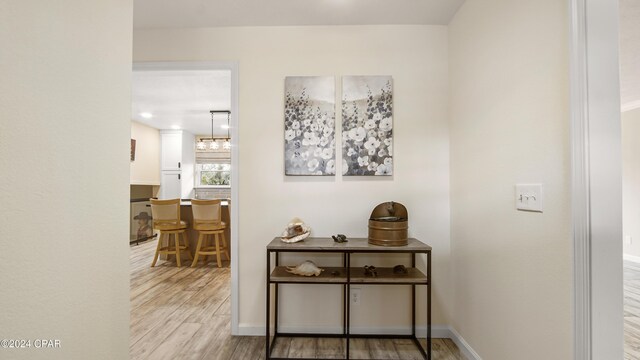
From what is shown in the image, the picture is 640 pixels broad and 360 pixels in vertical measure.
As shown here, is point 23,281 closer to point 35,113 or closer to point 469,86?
point 35,113

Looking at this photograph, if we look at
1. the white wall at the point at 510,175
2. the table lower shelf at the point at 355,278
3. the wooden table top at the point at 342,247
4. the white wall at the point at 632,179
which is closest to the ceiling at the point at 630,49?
the white wall at the point at 632,179

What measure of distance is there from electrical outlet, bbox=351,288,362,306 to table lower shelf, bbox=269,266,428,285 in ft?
0.82

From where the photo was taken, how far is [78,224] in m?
0.80

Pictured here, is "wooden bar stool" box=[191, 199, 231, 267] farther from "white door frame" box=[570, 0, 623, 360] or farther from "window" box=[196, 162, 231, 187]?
"white door frame" box=[570, 0, 623, 360]

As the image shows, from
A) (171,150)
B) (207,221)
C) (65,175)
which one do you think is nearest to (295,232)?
A: (65,175)

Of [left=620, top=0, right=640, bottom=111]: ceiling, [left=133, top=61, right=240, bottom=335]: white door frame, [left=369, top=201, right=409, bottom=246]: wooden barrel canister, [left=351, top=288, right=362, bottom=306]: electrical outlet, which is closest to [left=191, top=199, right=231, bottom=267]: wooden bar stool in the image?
[left=133, top=61, right=240, bottom=335]: white door frame

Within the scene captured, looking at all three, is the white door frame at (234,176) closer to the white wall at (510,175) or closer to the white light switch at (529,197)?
the white wall at (510,175)

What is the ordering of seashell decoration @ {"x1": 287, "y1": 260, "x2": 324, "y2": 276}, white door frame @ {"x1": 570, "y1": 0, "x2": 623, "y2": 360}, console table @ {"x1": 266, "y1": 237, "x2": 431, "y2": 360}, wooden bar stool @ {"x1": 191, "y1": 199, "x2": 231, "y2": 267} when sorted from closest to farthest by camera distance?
1. white door frame @ {"x1": 570, "y1": 0, "x2": 623, "y2": 360}
2. console table @ {"x1": 266, "y1": 237, "x2": 431, "y2": 360}
3. seashell decoration @ {"x1": 287, "y1": 260, "x2": 324, "y2": 276}
4. wooden bar stool @ {"x1": 191, "y1": 199, "x2": 231, "y2": 267}

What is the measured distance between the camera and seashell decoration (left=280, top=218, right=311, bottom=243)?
2127 millimetres

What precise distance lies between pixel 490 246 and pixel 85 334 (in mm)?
1948

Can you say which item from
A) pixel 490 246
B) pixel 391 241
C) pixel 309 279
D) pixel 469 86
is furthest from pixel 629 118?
pixel 309 279

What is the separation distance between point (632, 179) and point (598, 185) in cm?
504

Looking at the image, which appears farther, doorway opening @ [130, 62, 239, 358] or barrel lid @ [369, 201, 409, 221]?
doorway opening @ [130, 62, 239, 358]

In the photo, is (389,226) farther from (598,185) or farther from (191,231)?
(191,231)
